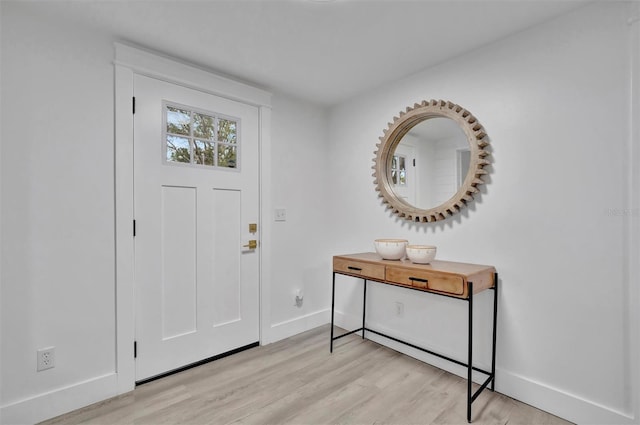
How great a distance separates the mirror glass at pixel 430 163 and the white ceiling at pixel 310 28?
1.65ft

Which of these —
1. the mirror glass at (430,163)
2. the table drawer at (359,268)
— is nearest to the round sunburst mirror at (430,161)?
the mirror glass at (430,163)

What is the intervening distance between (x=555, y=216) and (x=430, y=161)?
35.1 inches

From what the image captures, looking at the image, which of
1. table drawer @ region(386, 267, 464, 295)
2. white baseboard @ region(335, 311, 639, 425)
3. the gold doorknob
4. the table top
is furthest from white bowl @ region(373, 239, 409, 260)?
the gold doorknob

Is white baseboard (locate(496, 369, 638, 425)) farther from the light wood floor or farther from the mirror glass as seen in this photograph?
the mirror glass

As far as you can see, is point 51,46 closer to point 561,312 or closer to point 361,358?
point 361,358

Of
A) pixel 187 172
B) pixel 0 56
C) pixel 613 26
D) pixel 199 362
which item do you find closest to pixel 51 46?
pixel 0 56

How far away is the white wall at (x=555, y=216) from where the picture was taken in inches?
62.7

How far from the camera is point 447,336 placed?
89.9 inches

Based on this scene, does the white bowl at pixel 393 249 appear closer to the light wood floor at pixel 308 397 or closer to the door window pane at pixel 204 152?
the light wood floor at pixel 308 397

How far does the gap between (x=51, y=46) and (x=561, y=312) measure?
327 cm

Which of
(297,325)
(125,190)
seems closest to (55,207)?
(125,190)

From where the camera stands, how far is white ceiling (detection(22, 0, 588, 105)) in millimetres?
1673

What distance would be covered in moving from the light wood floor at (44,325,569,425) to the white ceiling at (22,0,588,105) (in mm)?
2249

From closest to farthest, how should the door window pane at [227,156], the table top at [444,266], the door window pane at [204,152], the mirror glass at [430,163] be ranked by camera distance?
the table top at [444,266] < the mirror glass at [430,163] < the door window pane at [204,152] < the door window pane at [227,156]
